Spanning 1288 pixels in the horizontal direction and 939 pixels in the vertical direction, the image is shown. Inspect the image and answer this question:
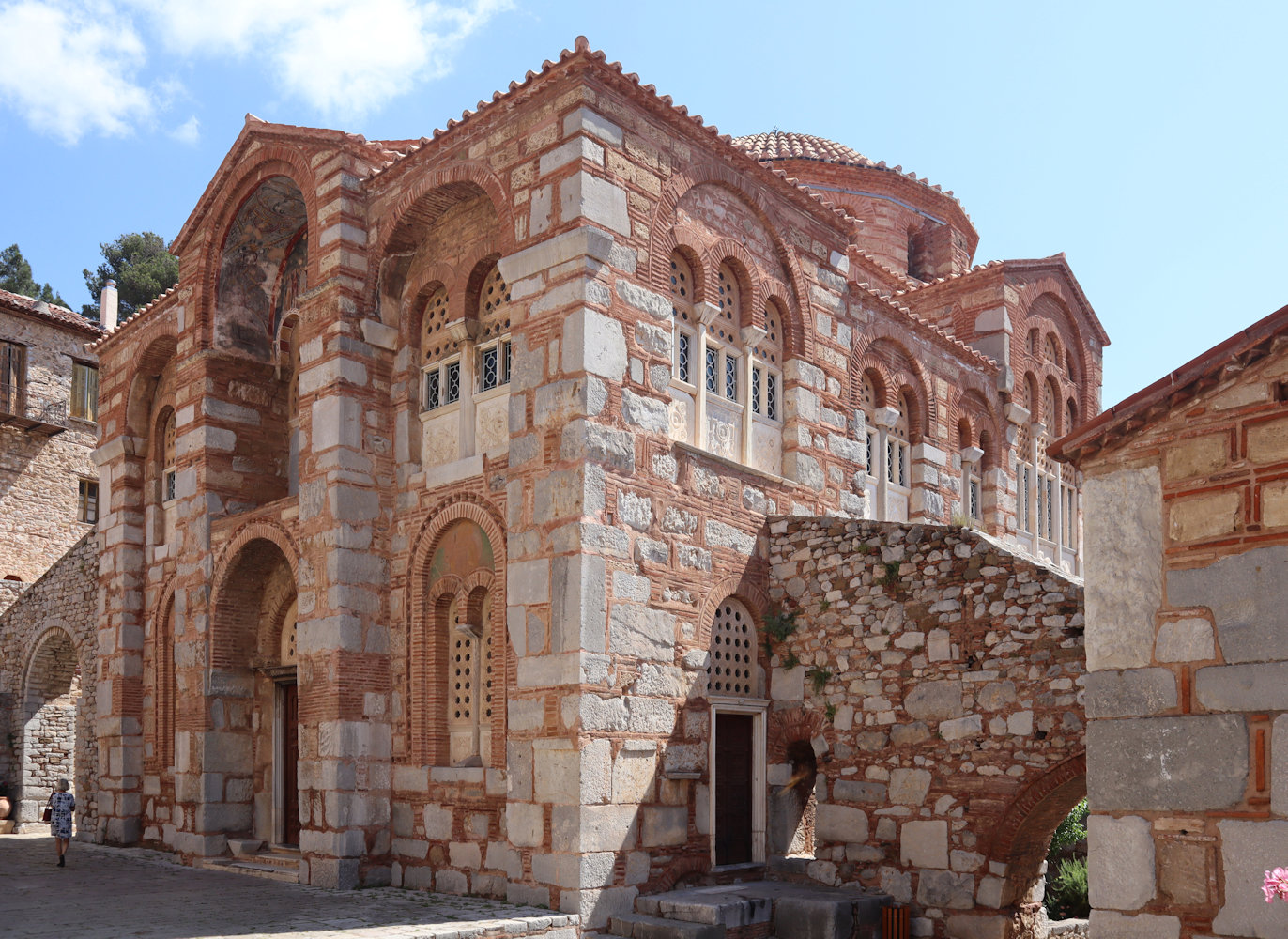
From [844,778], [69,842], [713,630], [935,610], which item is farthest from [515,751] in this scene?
[69,842]

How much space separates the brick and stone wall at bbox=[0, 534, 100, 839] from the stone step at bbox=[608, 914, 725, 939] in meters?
13.1

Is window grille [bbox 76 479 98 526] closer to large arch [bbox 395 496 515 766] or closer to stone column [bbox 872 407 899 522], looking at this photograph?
large arch [bbox 395 496 515 766]

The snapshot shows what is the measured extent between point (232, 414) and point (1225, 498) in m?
11.6

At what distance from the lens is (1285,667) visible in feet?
18.2

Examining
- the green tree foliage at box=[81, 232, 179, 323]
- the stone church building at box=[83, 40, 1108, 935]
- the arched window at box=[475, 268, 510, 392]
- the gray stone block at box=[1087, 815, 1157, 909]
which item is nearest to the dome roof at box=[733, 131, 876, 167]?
the stone church building at box=[83, 40, 1108, 935]

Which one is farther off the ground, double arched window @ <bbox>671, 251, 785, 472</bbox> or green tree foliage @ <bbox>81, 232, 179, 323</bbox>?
green tree foliage @ <bbox>81, 232, 179, 323</bbox>

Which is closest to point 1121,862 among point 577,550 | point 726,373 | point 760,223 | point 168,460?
point 577,550

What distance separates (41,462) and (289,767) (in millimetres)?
15135

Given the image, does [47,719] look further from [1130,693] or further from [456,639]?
[1130,693]

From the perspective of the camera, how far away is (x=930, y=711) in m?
10.4

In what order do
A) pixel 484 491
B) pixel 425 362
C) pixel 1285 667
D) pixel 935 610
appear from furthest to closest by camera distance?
pixel 425 362 → pixel 484 491 → pixel 935 610 → pixel 1285 667

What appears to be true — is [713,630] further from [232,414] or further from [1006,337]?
[1006,337]

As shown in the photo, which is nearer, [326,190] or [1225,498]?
[1225,498]

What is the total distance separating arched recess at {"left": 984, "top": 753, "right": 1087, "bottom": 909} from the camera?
9562 millimetres
